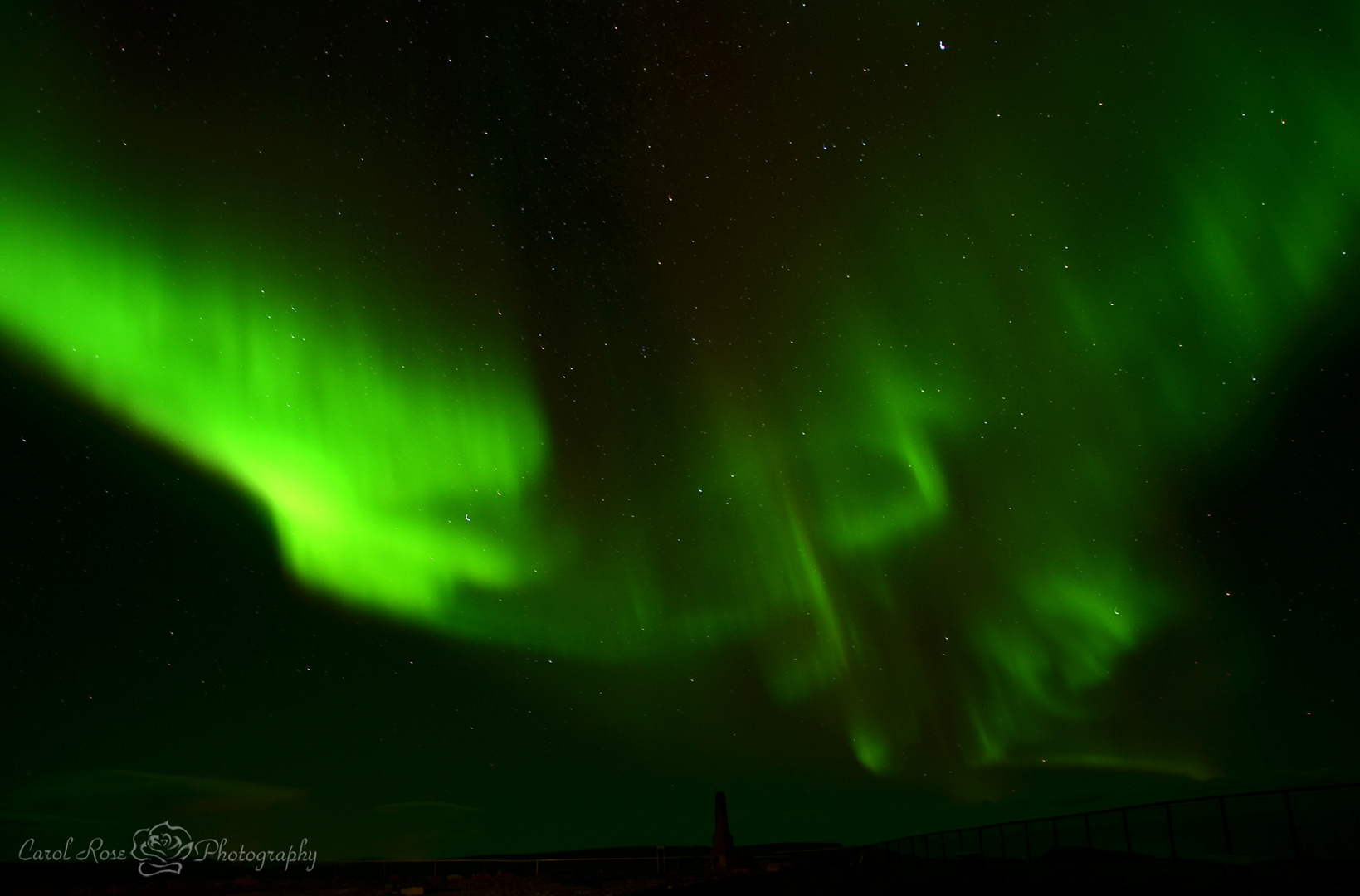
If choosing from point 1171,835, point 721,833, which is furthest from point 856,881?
point 721,833

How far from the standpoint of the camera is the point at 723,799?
51.3m

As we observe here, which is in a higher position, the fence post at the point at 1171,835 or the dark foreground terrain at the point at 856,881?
the fence post at the point at 1171,835

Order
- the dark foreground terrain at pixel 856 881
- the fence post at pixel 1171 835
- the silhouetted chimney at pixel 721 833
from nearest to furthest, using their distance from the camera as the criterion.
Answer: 1. the dark foreground terrain at pixel 856 881
2. the fence post at pixel 1171 835
3. the silhouetted chimney at pixel 721 833

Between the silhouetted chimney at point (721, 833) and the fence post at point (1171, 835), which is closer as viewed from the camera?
the fence post at point (1171, 835)

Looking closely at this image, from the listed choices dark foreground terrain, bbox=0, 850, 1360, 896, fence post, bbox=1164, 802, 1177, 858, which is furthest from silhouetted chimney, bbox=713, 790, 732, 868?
fence post, bbox=1164, 802, 1177, 858

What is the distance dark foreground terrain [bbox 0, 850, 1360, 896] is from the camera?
15320 mm

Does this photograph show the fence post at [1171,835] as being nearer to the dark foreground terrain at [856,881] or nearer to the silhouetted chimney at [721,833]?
the dark foreground terrain at [856,881]

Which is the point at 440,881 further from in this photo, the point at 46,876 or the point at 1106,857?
the point at 46,876

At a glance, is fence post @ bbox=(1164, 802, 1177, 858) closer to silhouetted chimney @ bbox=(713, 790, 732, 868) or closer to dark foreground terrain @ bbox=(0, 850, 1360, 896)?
dark foreground terrain @ bbox=(0, 850, 1360, 896)

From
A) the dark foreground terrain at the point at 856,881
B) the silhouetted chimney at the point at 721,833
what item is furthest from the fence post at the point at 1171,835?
the silhouetted chimney at the point at 721,833

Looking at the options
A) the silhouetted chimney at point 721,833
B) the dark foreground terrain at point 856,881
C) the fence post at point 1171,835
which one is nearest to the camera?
the dark foreground terrain at point 856,881

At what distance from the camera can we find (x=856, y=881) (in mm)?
25781

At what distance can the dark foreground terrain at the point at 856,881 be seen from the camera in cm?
1532

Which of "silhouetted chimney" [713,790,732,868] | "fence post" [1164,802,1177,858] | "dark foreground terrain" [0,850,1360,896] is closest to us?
"dark foreground terrain" [0,850,1360,896]
